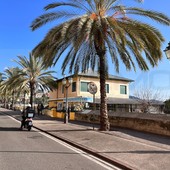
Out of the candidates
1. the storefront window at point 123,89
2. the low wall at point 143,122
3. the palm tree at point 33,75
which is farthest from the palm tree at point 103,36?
the storefront window at point 123,89

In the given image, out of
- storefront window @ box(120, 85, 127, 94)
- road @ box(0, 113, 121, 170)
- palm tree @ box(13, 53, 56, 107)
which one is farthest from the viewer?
storefront window @ box(120, 85, 127, 94)

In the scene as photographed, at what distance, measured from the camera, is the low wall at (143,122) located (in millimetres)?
15398

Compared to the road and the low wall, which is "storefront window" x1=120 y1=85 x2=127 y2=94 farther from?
the road

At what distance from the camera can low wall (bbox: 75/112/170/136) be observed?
50.5 ft

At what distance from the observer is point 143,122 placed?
1733 cm

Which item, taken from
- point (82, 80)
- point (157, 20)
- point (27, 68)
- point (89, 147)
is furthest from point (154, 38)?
point (82, 80)

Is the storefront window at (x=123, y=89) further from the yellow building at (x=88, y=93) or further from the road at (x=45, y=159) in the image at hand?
the road at (x=45, y=159)

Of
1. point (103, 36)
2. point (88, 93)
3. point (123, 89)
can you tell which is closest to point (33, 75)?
point (88, 93)

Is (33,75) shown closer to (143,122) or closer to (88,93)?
(88,93)

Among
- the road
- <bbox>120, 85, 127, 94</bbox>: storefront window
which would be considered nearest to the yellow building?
<bbox>120, 85, 127, 94</bbox>: storefront window

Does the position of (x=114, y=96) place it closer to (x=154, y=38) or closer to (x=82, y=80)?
(x=82, y=80)

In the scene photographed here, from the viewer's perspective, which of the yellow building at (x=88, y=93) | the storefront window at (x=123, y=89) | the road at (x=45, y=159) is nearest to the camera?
the road at (x=45, y=159)

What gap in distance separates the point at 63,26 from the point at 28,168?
397 inches

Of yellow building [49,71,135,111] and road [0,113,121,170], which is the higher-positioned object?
yellow building [49,71,135,111]
